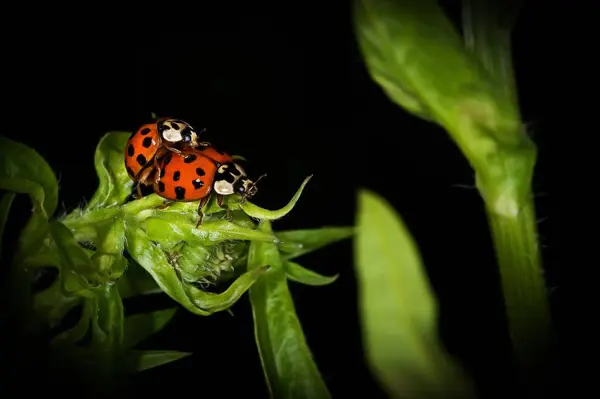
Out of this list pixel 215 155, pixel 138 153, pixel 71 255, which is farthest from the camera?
pixel 215 155

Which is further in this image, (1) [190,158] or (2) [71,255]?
(1) [190,158]

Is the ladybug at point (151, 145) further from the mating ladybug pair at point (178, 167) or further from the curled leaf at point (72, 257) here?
the curled leaf at point (72, 257)

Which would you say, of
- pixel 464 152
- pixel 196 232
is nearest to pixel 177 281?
pixel 196 232

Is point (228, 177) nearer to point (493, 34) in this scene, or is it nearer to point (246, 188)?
point (246, 188)

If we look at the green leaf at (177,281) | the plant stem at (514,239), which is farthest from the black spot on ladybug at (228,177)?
the plant stem at (514,239)

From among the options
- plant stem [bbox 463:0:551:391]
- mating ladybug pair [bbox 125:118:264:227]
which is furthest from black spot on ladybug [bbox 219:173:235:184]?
plant stem [bbox 463:0:551:391]

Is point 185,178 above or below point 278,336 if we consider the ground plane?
above

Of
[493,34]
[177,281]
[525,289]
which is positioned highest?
[493,34]
